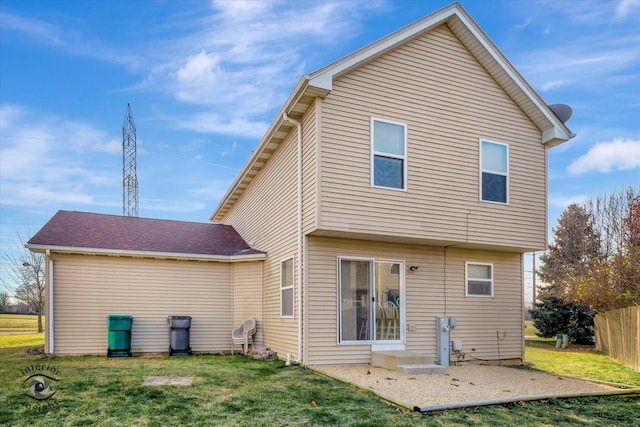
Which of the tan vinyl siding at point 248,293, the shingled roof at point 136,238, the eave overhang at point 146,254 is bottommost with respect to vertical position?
the tan vinyl siding at point 248,293

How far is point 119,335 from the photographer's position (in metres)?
11.4

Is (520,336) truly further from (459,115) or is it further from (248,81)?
(248,81)

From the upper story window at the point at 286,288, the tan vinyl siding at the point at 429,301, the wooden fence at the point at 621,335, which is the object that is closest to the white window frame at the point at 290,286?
the upper story window at the point at 286,288

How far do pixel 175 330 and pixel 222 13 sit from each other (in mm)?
8137

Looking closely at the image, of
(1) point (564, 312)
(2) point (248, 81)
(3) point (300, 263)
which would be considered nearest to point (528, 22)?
(2) point (248, 81)

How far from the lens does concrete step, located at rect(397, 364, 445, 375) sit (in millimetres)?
8398

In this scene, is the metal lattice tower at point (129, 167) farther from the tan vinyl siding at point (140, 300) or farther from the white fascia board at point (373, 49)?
the white fascia board at point (373, 49)

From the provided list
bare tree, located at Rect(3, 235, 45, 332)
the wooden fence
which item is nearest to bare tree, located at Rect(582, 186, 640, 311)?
the wooden fence

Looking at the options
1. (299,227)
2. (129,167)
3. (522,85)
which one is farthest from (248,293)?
(129,167)

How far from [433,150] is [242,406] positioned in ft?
20.6

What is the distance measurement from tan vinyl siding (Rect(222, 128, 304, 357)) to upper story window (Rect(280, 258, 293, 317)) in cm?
14

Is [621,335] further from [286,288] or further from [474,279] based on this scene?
[286,288]

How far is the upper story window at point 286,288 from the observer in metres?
10.2

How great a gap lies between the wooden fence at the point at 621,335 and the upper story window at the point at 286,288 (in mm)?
7703
